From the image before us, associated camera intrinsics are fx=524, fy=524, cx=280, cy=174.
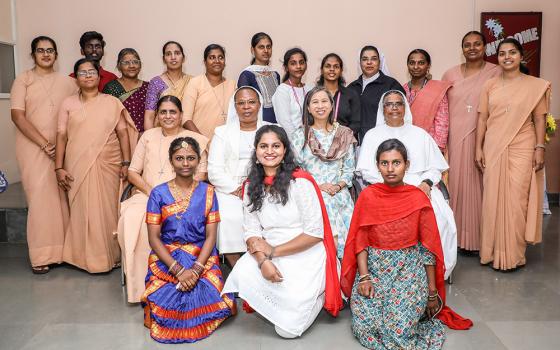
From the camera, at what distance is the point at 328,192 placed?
3609mm

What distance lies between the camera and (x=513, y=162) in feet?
13.5

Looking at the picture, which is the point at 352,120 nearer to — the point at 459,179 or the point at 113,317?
the point at 459,179

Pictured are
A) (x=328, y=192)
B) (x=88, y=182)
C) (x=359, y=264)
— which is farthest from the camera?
(x=88, y=182)

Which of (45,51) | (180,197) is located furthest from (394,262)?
(45,51)

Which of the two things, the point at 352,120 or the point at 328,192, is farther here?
the point at 352,120

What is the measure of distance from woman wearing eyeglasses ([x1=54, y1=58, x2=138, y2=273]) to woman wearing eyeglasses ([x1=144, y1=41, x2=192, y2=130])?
253 millimetres

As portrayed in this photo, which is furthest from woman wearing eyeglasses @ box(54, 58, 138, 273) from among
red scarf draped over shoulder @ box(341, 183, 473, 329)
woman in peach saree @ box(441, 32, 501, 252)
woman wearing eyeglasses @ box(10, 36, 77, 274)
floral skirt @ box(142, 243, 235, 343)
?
woman in peach saree @ box(441, 32, 501, 252)

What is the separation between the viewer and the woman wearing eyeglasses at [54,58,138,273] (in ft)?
13.3

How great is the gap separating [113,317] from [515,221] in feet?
9.99

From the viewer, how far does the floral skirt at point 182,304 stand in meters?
2.94

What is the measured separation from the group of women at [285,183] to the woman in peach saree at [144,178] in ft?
0.04

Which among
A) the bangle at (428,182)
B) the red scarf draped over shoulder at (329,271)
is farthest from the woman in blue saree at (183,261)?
the bangle at (428,182)

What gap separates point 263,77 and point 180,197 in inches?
65.6

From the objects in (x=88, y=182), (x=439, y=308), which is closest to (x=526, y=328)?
(x=439, y=308)
